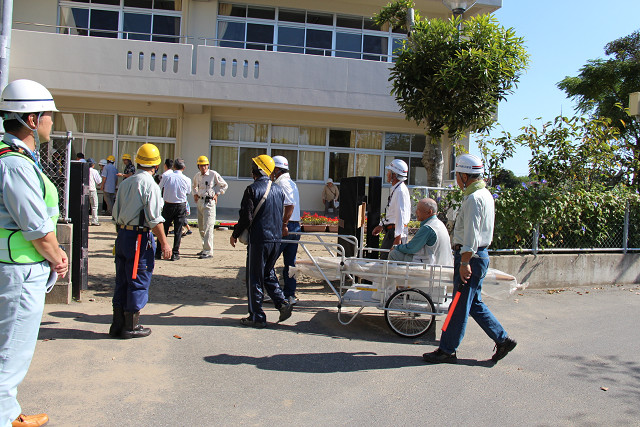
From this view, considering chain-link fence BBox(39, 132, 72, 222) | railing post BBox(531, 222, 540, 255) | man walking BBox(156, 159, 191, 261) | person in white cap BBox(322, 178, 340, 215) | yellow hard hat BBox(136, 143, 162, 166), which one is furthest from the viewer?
person in white cap BBox(322, 178, 340, 215)

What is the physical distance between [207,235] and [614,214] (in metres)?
7.65

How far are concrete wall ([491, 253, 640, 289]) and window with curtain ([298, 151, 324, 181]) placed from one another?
10.4m

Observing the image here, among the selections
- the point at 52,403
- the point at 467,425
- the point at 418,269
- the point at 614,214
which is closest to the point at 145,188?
the point at 52,403

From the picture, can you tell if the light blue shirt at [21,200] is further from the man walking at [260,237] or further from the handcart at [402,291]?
the handcart at [402,291]

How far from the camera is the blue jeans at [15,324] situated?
2957mm

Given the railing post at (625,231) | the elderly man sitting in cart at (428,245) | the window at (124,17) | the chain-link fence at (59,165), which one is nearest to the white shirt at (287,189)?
the elderly man sitting in cart at (428,245)

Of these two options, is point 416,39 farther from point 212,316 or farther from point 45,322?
point 45,322

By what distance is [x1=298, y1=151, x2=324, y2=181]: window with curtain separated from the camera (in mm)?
18203

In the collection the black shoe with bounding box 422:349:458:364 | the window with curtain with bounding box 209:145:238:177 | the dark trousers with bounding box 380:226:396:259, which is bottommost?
the black shoe with bounding box 422:349:458:364

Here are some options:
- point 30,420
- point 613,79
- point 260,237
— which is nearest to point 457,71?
point 260,237

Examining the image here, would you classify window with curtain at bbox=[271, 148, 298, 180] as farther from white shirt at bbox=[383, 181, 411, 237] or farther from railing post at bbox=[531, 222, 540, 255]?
white shirt at bbox=[383, 181, 411, 237]

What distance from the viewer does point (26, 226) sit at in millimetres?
2971

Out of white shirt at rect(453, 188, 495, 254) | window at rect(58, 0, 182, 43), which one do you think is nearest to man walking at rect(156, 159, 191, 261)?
white shirt at rect(453, 188, 495, 254)

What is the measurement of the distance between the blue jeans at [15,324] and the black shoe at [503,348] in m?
4.08
